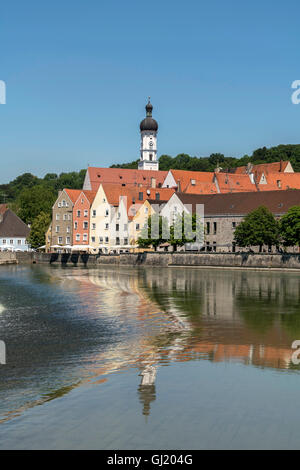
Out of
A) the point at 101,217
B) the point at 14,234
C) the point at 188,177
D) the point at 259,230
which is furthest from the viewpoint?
the point at 188,177

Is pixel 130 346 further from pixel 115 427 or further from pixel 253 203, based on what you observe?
pixel 253 203

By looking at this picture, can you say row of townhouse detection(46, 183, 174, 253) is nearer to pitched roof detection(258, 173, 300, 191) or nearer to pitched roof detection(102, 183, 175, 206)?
pitched roof detection(102, 183, 175, 206)

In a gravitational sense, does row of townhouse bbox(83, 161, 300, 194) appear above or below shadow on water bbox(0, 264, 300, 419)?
above

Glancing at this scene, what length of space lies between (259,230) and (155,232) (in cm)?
1937

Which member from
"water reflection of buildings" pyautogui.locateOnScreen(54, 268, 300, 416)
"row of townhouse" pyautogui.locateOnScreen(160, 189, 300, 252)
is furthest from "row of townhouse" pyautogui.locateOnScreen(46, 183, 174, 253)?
"water reflection of buildings" pyautogui.locateOnScreen(54, 268, 300, 416)

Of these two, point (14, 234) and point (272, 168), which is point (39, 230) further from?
point (272, 168)

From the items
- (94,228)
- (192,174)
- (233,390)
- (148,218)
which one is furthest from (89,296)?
(192,174)

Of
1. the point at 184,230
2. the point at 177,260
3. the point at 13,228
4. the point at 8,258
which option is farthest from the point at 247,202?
the point at 13,228

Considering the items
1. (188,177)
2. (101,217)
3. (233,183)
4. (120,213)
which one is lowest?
(101,217)

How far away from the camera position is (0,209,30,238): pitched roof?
479ft

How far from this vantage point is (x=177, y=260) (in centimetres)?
9600

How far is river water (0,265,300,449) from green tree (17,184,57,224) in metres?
123

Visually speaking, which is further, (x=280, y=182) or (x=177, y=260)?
(x=280, y=182)

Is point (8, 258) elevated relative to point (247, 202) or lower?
lower
